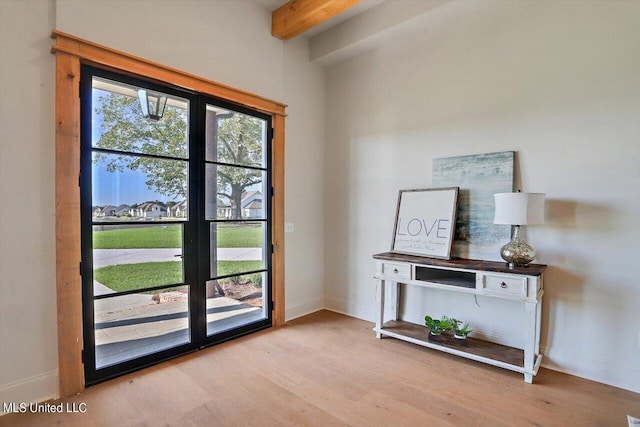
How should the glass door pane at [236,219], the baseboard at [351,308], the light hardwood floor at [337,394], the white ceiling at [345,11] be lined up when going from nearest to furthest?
the light hardwood floor at [337,394] → the glass door pane at [236,219] → the white ceiling at [345,11] → the baseboard at [351,308]

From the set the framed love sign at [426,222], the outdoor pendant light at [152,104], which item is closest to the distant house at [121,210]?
the outdoor pendant light at [152,104]

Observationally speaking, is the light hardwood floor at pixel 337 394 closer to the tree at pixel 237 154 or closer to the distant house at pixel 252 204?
the distant house at pixel 252 204

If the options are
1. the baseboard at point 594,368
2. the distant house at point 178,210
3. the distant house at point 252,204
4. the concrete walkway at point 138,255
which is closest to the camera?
the baseboard at point 594,368

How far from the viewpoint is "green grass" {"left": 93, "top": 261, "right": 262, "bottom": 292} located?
2.57 meters

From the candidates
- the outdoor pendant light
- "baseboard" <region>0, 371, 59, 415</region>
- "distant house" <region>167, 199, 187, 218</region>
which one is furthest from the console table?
"baseboard" <region>0, 371, 59, 415</region>

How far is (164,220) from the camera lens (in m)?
2.87

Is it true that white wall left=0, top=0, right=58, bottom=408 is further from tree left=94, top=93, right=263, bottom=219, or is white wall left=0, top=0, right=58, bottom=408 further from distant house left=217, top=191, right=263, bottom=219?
distant house left=217, top=191, right=263, bottom=219

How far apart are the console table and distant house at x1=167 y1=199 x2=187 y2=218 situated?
1.98m

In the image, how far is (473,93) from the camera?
315cm

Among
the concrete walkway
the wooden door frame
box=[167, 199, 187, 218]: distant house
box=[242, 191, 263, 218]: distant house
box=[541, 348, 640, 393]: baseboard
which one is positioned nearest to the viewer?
the wooden door frame

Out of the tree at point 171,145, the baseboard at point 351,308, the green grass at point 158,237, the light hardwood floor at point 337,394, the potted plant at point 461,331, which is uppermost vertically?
the tree at point 171,145

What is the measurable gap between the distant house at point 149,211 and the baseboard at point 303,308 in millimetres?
1906

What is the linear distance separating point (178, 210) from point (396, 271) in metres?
2.20

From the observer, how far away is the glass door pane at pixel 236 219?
3213 mm
